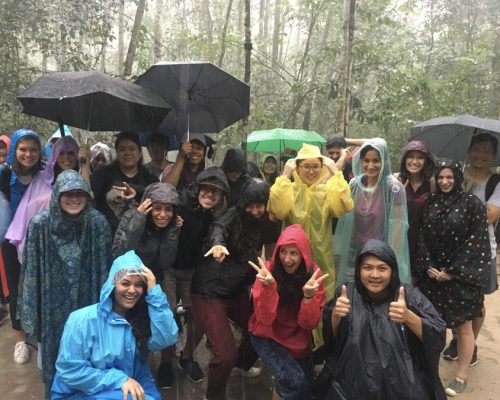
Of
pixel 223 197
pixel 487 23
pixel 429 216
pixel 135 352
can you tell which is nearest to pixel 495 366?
pixel 429 216

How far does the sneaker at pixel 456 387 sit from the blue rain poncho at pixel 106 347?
104 inches

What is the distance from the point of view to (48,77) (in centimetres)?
354

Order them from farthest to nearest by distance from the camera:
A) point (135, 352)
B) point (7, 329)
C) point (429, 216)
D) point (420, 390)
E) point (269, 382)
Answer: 1. point (7, 329)
2. point (269, 382)
3. point (429, 216)
4. point (135, 352)
5. point (420, 390)

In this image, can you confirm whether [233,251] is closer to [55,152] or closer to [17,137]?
[55,152]

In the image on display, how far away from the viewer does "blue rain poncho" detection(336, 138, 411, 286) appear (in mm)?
3477

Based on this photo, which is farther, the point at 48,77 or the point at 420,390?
the point at 48,77

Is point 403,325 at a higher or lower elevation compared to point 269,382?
higher

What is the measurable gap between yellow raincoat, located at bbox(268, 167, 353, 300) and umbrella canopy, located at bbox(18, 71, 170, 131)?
1.38m

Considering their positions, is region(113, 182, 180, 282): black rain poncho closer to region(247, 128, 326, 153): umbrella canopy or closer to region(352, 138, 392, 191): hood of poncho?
A: region(352, 138, 392, 191): hood of poncho

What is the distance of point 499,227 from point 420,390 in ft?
13.2

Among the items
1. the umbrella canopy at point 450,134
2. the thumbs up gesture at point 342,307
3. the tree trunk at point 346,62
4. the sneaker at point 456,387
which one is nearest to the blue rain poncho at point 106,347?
the thumbs up gesture at point 342,307

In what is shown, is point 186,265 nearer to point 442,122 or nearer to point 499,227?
point 442,122

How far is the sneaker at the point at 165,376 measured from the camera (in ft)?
12.2

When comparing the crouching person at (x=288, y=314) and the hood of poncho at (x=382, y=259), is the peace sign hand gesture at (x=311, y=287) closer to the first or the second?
the crouching person at (x=288, y=314)
